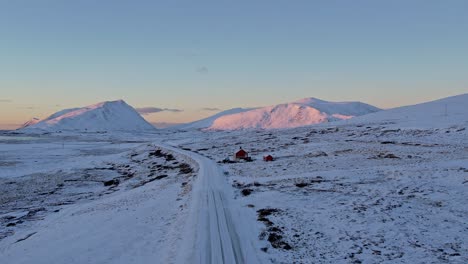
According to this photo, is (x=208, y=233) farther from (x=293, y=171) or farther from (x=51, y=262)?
(x=293, y=171)

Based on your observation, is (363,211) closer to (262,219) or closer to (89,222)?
(262,219)

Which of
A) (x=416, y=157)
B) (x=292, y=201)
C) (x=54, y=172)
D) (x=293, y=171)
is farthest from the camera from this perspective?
(x=54, y=172)

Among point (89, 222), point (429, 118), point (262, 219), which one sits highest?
point (429, 118)

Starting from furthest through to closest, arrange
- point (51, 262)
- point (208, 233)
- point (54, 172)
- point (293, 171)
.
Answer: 1. point (54, 172)
2. point (293, 171)
3. point (208, 233)
4. point (51, 262)

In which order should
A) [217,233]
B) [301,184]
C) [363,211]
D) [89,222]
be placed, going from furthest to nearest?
1. [301,184]
2. [89,222]
3. [363,211]
4. [217,233]

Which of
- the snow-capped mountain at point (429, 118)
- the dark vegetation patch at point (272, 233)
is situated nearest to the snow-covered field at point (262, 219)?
the dark vegetation patch at point (272, 233)

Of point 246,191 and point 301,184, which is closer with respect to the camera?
point 246,191

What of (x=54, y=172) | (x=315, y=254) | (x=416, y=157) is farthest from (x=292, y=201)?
(x=54, y=172)

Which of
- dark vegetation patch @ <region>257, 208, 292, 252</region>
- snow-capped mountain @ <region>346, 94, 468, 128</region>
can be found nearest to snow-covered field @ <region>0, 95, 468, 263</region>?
dark vegetation patch @ <region>257, 208, 292, 252</region>

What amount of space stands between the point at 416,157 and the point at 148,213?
27.8 meters

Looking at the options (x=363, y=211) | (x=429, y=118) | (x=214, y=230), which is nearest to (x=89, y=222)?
(x=214, y=230)

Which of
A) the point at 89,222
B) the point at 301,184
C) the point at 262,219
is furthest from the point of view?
the point at 301,184

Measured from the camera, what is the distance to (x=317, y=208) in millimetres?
19125

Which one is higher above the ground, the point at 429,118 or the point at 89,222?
the point at 429,118
